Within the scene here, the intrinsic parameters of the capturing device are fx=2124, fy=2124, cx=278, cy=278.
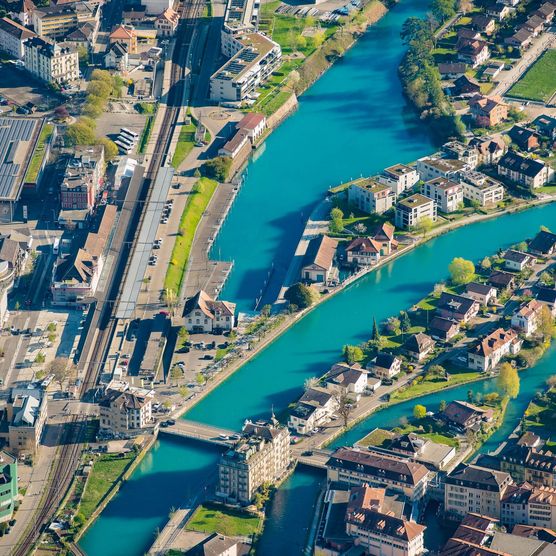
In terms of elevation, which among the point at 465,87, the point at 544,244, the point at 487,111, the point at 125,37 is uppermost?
the point at 125,37

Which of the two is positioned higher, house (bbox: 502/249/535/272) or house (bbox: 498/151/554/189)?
house (bbox: 498/151/554/189)

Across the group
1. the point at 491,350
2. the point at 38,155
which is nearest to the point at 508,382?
the point at 491,350

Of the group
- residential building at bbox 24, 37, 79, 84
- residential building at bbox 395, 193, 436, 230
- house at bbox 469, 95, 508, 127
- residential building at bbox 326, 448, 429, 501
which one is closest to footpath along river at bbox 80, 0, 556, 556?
residential building at bbox 326, 448, 429, 501

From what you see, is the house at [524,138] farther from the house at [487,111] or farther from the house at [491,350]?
the house at [491,350]

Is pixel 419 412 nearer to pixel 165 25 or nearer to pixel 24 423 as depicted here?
pixel 24 423

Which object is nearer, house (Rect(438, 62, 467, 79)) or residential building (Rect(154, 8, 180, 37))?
house (Rect(438, 62, 467, 79))

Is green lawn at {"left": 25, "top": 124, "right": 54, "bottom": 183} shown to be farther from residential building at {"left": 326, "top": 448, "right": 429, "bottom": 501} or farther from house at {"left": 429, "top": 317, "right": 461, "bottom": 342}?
residential building at {"left": 326, "top": 448, "right": 429, "bottom": 501}

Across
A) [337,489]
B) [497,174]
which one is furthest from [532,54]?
[337,489]

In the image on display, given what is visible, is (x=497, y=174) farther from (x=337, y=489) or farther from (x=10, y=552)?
(x=10, y=552)
